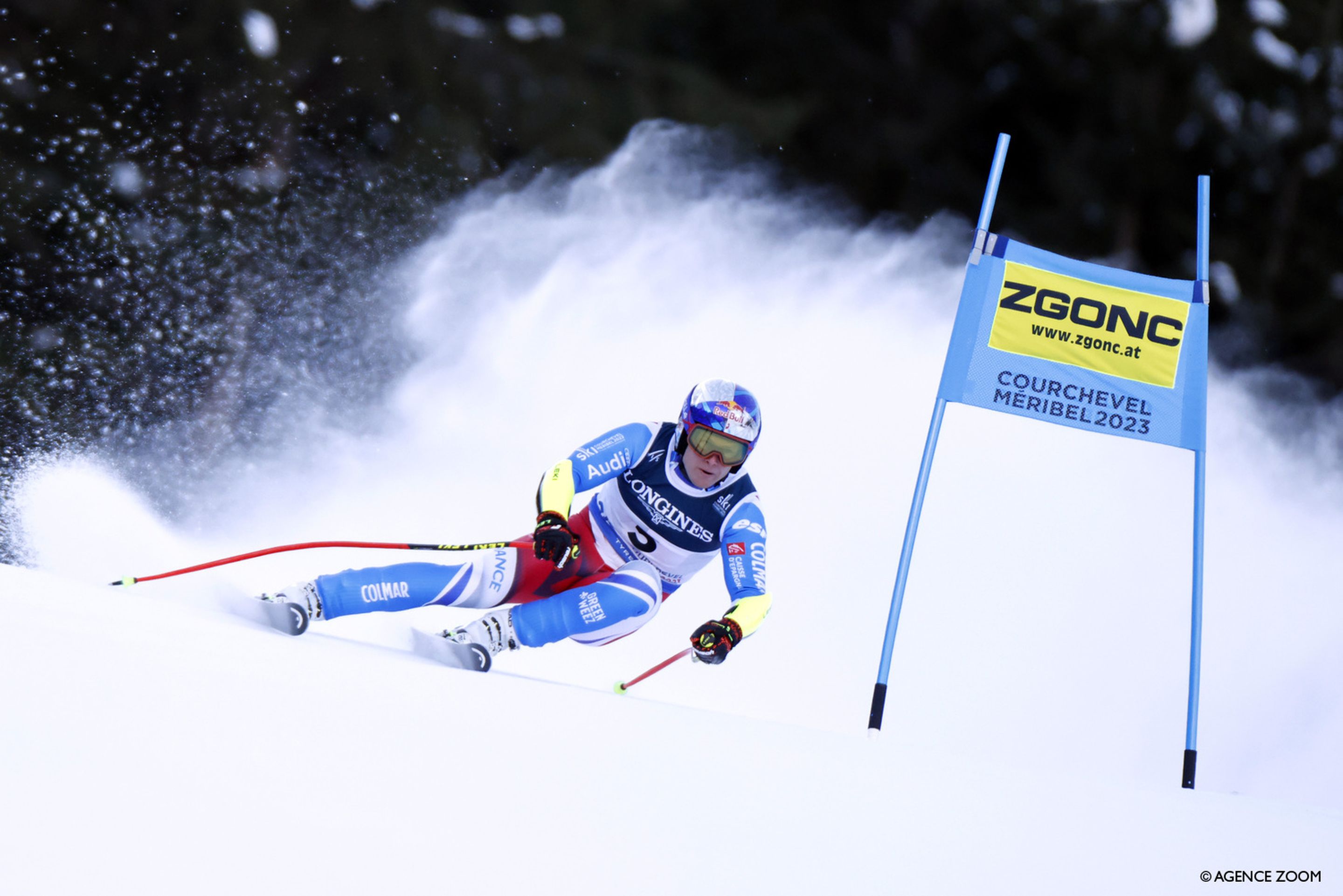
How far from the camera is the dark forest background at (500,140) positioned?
11.3 meters

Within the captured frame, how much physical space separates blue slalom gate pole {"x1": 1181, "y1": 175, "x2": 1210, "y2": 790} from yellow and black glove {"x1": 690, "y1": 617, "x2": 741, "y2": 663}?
184 cm

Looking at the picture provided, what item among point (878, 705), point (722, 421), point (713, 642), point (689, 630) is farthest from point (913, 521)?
point (689, 630)

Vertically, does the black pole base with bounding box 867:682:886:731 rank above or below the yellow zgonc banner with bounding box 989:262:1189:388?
below

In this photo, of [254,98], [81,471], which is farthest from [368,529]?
[254,98]

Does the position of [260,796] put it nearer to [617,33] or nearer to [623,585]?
[623,585]

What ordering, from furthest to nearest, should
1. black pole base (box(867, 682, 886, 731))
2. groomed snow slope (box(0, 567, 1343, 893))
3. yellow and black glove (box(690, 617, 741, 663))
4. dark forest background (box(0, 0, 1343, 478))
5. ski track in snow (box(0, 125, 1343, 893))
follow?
dark forest background (box(0, 0, 1343, 478)) → black pole base (box(867, 682, 886, 731)) → yellow and black glove (box(690, 617, 741, 663)) → ski track in snow (box(0, 125, 1343, 893)) → groomed snow slope (box(0, 567, 1343, 893))

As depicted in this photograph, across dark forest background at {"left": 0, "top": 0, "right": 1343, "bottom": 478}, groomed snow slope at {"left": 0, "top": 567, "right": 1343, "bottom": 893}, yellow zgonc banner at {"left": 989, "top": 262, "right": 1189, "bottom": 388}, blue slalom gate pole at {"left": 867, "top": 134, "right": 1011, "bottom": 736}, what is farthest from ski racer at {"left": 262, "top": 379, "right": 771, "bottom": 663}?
dark forest background at {"left": 0, "top": 0, "right": 1343, "bottom": 478}

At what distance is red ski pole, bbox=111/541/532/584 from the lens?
3.62m

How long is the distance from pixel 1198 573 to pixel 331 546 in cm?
341

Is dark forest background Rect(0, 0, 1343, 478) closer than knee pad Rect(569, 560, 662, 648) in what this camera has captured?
No

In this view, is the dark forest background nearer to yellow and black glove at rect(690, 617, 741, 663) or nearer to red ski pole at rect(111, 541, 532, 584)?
red ski pole at rect(111, 541, 532, 584)

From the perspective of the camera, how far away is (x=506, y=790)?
1.92 metres

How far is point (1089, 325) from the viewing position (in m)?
4.57

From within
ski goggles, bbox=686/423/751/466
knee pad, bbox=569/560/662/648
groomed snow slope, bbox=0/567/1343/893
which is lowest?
groomed snow slope, bbox=0/567/1343/893
